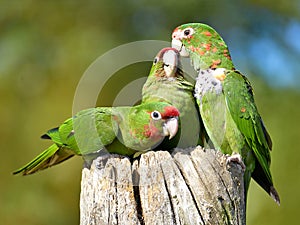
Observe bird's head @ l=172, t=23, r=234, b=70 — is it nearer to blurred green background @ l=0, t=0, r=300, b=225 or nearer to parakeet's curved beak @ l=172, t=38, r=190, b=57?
parakeet's curved beak @ l=172, t=38, r=190, b=57

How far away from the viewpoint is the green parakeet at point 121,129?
3.20 metres

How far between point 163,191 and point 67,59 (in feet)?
17.2

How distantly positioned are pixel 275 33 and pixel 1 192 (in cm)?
437

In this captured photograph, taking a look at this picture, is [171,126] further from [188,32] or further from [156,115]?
[188,32]

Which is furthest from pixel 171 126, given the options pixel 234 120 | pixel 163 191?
pixel 163 191

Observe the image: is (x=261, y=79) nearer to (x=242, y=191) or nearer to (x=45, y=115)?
(x=45, y=115)

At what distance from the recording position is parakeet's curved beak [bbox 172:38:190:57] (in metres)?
3.72

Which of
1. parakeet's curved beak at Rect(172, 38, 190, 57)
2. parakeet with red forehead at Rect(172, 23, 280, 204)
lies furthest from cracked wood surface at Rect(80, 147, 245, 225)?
parakeet's curved beak at Rect(172, 38, 190, 57)

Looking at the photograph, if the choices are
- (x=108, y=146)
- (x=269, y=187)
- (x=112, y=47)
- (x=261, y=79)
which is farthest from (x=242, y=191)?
(x=112, y=47)

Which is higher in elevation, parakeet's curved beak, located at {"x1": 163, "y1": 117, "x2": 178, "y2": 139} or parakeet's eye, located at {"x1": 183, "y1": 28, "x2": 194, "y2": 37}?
parakeet's eye, located at {"x1": 183, "y1": 28, "x2": 194, "y2": 37}

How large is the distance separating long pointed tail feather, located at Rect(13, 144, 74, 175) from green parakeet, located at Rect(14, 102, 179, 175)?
0.18 metres

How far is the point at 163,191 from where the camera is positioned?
2525mm

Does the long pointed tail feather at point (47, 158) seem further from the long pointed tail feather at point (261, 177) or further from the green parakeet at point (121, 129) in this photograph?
the long pointed tail feather at point (261, 177)

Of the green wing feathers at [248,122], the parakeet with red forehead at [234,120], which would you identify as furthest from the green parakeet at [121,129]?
the green wing feathers at [248,122]
